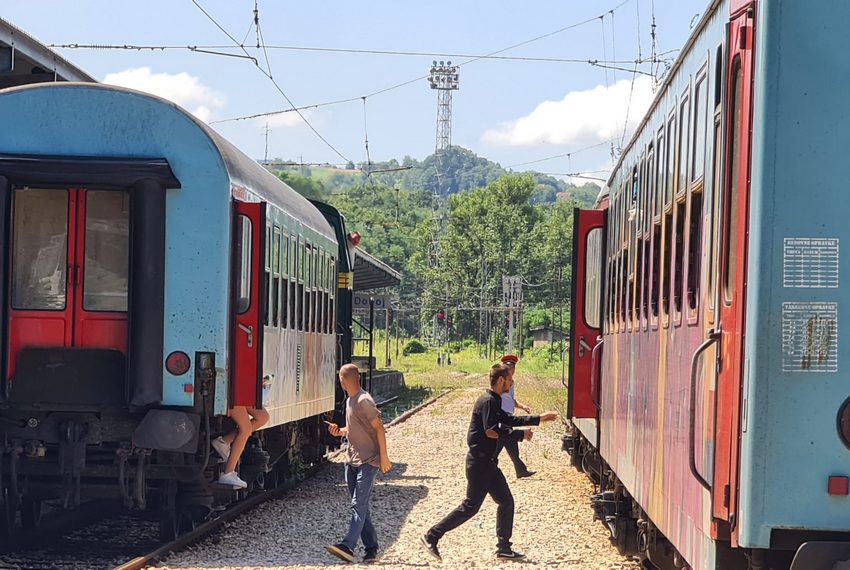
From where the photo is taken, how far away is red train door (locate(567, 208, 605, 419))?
13.4 meters

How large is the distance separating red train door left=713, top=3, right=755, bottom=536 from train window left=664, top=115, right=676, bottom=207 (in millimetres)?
1816

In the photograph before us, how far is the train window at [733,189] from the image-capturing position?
5.61 m

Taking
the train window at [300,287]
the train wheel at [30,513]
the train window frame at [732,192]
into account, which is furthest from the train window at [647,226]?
the train window at [300,287]

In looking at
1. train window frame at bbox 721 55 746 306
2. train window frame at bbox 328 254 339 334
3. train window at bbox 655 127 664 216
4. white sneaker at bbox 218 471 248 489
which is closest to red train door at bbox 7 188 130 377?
white sneaker at bbox 218 471 248 489

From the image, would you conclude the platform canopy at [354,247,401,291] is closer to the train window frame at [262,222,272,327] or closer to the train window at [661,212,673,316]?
the train window frame at [262,222,272,327]

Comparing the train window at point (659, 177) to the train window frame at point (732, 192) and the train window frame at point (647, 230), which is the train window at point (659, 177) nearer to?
the train window frame at point (647, 230)

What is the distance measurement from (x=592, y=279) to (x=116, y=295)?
476 centimetres

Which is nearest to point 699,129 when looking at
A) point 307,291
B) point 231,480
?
point 231,480

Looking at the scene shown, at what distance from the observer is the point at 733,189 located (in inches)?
223

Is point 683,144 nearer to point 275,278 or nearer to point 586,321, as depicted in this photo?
point 586,321

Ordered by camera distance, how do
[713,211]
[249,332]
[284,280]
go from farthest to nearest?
[284,280], [249,332], [713,211]

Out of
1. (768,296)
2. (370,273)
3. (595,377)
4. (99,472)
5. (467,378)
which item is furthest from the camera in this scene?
(467,378)

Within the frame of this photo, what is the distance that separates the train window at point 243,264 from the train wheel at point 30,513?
8.48ft

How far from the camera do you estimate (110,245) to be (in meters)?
11.7
